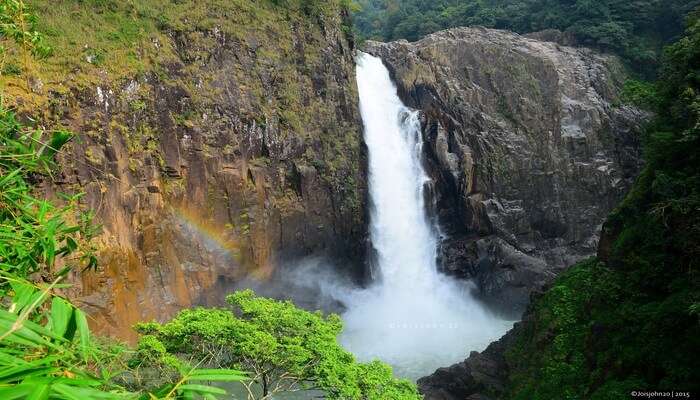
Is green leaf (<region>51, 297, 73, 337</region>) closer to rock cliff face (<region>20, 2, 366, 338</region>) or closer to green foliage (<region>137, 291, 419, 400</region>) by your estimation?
green foliage (<region>137, 291, 419, 400</region>)

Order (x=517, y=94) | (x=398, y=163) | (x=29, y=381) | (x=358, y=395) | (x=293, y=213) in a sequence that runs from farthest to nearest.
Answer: (x=517, y=94) → (x=398, y=163) → (x=293, y=213) → (x=358, y=395) → (x=29, y=381)

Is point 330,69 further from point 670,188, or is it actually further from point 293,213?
point 670,188

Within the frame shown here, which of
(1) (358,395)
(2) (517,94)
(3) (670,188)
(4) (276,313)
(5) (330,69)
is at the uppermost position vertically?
(2) (517,94)

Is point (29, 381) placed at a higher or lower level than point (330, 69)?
lower

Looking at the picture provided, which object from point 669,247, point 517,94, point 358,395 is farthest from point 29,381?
point 517,94

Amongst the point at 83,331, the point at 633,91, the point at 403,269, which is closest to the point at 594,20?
the point at 633,91

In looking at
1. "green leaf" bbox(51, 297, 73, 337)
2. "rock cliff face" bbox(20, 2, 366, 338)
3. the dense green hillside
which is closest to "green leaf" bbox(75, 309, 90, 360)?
"green leaf" bbox(51, 297, 73, 337)

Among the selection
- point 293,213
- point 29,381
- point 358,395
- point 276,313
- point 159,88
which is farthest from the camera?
point 293,213
